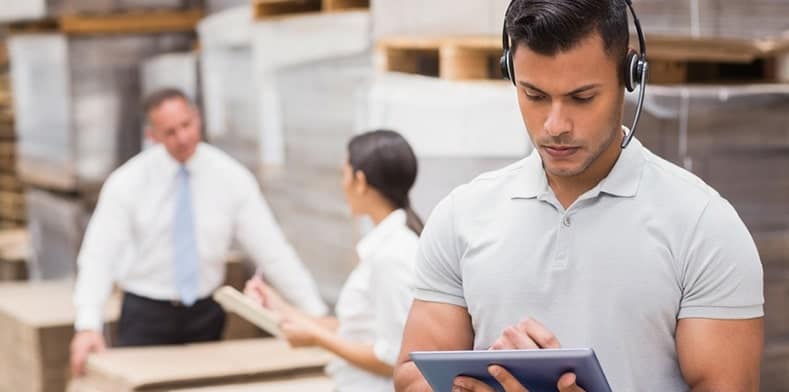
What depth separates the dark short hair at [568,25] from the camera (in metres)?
2.06

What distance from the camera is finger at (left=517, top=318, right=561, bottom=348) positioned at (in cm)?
207

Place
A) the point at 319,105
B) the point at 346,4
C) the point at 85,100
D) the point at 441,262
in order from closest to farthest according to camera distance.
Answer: the point at 441,262
the point at 346,4
the point at 319,105
the point at 85,100

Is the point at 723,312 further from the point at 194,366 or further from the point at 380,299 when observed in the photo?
the point at 194,366

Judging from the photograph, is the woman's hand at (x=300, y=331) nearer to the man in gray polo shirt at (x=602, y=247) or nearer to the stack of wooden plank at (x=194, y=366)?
the stack of wooden plank at (x=194, y=366)

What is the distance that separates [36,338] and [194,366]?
1.45 meters

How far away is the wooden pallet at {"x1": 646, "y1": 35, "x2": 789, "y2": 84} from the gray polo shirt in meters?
2.15

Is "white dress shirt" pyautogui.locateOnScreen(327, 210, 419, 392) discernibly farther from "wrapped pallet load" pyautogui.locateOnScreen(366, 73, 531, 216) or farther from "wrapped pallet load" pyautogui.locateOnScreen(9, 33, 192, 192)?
"wrapped pallet load" pyautogui.locateOnScreen(9, 33, 192, 192)

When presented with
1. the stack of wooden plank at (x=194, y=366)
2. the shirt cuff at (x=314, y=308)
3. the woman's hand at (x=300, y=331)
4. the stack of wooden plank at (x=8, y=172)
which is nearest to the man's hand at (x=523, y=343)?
the woman's hand at (x=300, y=331)

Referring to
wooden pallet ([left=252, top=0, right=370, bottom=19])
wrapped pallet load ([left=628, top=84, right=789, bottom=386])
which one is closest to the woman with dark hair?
wrapped pallet load ([left=628, top=84, right=789, bottom=386])

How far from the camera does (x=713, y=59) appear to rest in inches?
172

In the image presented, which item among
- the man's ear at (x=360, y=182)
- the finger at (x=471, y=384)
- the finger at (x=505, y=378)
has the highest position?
the man's ear at (x=360, y=182)

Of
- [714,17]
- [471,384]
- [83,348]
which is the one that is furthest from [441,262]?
[83,348]

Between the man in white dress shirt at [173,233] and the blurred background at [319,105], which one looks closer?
the blurred background at [319,105]

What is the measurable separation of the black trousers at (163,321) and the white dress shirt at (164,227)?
0.17 feet
